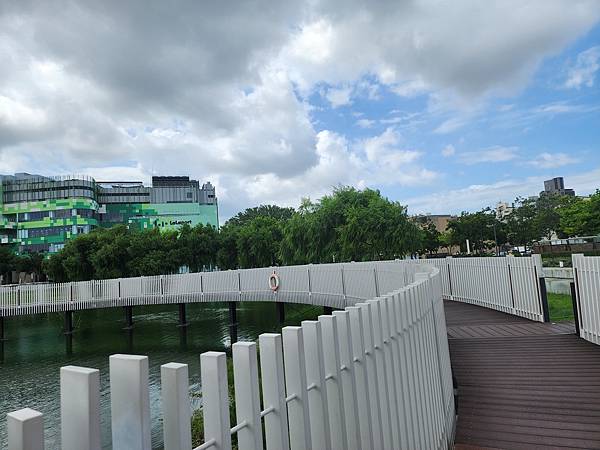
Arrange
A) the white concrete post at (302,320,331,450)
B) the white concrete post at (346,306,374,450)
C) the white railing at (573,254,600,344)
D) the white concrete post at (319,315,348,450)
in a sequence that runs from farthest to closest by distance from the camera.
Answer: the white railing at (573,254,600,344) → the white concrete post at (346,306,374,450) → the white concrete post at (319,315,348,450) → the white concrete post at (302,320,331,450)

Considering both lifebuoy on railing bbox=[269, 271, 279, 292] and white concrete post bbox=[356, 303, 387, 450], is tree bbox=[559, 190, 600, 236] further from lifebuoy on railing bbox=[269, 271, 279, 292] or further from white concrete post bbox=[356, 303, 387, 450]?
white concrete post bbox=[356, 303, 387, 450]

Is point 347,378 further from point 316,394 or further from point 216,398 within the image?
point 216,398

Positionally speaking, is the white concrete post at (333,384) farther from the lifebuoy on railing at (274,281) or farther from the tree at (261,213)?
the tree at (261,213)

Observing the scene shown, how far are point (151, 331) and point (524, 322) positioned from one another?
19.5 m

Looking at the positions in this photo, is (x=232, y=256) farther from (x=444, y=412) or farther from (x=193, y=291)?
(x=444, y=412)

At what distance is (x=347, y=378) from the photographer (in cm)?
224

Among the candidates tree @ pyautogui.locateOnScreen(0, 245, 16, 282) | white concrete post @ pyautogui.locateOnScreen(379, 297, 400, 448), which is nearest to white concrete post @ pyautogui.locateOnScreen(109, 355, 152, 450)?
white concrete post @ pyautogui.locateOnScreen(379, 297, 400, 448)

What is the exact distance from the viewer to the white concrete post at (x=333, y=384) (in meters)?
2.12

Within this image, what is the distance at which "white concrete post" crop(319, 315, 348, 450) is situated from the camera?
2.12 m

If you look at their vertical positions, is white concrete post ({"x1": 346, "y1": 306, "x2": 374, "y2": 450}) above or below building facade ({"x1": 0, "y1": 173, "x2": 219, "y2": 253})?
below

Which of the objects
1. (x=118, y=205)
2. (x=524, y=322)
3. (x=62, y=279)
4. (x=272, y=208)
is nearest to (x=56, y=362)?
(x=524, y=322)

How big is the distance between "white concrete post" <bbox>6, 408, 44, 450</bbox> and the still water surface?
7.75 metres

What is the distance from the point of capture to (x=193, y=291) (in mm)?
21484

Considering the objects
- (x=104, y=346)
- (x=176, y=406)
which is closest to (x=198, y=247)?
(x=104, y=346)
